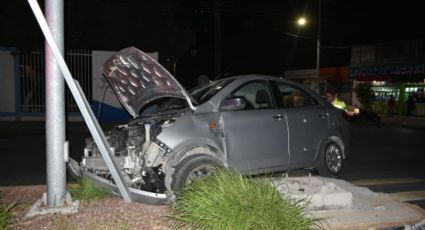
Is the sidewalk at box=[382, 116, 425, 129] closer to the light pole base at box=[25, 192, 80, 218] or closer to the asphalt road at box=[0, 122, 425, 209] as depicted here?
the asphalt road at box=[0, 122, 425, 209]

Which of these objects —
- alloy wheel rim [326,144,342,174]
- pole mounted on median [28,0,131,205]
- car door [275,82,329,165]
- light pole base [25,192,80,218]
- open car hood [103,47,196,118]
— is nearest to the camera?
pole mounted on median [28,0,131,205]

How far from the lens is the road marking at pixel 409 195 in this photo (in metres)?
6.98

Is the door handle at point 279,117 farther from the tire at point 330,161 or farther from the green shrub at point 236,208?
the green shrub at point 236,208

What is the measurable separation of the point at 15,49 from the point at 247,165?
627 inches

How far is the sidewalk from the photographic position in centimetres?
2386

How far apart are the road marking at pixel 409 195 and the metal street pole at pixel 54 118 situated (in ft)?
16.4

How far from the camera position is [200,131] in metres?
5.89

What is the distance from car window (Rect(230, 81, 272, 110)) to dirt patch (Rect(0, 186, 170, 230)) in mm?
2455

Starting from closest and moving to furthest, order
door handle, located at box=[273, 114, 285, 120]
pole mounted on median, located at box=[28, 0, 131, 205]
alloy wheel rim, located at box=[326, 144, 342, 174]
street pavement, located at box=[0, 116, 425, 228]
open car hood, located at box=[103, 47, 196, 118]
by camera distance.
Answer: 1. pole mounted on median, located at box=[28, 0, 131, 205]
2. open car hood, located at box=[103, 47, 196, 118]
3. door handle, located at box=[273, 114, 285, 120]
4. street pavement, located at box=[0, 116, 425, 228]
5. alloy wheel rim, located at box=[326, 144, 342, 174]

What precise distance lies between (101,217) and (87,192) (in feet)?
2.47

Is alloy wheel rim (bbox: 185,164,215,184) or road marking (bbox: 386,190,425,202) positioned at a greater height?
alloy wheel rim (bbox: 185,164,215,184)

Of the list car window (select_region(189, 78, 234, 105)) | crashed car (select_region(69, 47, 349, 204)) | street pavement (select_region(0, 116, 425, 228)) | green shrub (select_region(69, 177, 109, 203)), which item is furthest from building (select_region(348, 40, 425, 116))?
green shrub (select_region(69, 177, 109, 203))

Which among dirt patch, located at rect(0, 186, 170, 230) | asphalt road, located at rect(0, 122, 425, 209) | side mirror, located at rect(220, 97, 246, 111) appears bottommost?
asphalt road, located at rect(0, 122, 425, 209)

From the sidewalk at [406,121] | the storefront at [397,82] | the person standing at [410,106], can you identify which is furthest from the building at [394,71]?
the sidewalk at [406,121]
